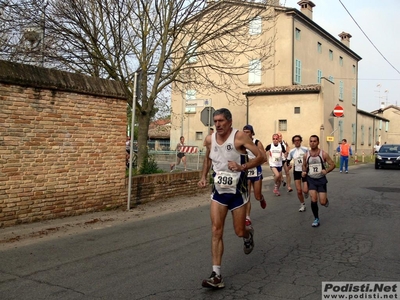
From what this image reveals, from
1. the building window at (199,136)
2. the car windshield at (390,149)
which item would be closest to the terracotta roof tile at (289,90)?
the car windshield at (390,149)

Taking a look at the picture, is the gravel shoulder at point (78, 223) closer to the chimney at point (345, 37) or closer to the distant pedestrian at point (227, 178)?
the distant pedestrian at point (227, 178)

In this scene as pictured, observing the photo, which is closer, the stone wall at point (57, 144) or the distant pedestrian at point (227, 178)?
the distant pedestrian at point (227, 178)

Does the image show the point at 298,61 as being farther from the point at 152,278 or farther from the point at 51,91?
the point at 152,278

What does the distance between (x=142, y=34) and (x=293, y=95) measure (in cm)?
1861

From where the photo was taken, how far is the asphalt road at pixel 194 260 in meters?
4.46

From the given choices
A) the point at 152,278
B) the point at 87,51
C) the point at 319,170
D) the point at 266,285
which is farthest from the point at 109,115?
the point at 266,285

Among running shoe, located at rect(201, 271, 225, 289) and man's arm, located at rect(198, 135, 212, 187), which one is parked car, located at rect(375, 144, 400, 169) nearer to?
man's arm, located at rect(198, 135, 212, 187)

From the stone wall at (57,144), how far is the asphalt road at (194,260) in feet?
4.12

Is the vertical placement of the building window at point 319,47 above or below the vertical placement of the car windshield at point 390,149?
above

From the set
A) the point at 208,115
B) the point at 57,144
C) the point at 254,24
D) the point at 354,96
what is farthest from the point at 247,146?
the point at 354,96

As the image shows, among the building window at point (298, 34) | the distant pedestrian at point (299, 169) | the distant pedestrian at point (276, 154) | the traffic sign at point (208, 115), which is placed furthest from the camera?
the building window at point (298, 34)

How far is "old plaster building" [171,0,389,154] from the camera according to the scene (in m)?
28.8

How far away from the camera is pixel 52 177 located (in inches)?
322

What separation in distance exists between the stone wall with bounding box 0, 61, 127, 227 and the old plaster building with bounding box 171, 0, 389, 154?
49.0 feet
